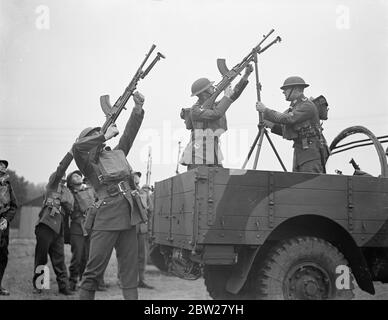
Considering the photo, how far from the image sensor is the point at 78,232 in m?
7.70

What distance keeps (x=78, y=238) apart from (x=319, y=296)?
4.59 metres

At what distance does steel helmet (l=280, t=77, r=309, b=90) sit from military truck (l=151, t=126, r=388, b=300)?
1.41 m

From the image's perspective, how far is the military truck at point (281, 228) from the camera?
4059 mm

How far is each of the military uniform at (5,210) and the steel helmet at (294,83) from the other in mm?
4285

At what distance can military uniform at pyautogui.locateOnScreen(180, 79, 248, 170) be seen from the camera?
529 cm

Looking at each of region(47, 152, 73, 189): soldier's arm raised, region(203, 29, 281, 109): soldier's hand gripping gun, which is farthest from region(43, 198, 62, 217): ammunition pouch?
region(203, 29, 281, 109): soldier's hand gripping gun

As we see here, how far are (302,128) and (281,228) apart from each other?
1.29 m

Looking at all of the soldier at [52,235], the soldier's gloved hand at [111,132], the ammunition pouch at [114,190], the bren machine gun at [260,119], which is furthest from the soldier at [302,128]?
the soldier at [52,235]

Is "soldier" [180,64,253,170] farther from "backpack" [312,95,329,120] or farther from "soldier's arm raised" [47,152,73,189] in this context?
"soldier's arm raised" [47,152,73,189]

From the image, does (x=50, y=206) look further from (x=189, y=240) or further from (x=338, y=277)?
(x=338, y=277)

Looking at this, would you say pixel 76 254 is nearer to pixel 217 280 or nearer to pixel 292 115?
pixel 217 280

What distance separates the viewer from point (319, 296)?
14.1 ft

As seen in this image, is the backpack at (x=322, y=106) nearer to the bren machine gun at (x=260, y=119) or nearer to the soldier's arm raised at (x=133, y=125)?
the bren machine gun at (x=260, y=119)
